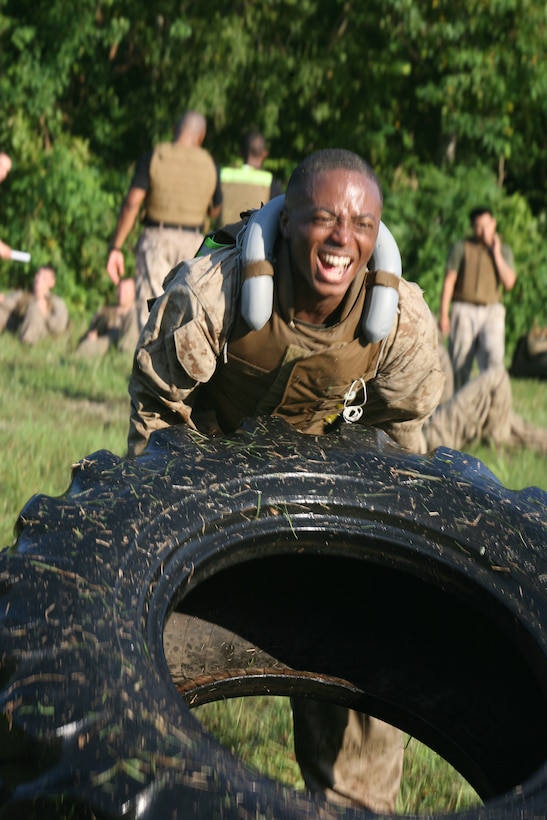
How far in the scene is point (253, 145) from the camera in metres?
8.42

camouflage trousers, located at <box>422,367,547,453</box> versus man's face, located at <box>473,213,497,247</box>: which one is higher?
man's face, located at <box>473,213,497,247</box>

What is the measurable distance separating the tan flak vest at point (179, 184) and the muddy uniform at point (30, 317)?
8.75 feet

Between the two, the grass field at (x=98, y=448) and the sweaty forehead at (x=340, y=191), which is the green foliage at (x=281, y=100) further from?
the sweaty forehead at (x=340, y=191)

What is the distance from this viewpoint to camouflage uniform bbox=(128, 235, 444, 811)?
3.00 m

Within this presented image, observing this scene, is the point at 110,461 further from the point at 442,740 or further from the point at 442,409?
the point at 442,409

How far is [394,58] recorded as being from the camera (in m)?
12.7

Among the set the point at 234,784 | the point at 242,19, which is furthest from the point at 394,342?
the point at 242,19

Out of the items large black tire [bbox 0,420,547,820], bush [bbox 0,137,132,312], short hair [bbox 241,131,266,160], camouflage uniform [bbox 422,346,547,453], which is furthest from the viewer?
bush [bbox 0,137,132,312]

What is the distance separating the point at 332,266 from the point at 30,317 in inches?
301

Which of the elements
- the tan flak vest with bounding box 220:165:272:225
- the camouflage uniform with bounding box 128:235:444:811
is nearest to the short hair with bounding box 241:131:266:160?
the tan flak vest with bounding box 220:165:272:225

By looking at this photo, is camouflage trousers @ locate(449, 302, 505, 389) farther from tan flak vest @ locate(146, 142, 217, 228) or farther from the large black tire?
the large black tire

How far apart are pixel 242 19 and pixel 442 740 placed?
1162 cm

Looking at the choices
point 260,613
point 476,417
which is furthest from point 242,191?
point 260,613

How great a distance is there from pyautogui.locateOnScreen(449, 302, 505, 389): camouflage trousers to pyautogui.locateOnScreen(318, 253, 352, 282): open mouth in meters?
5.89
